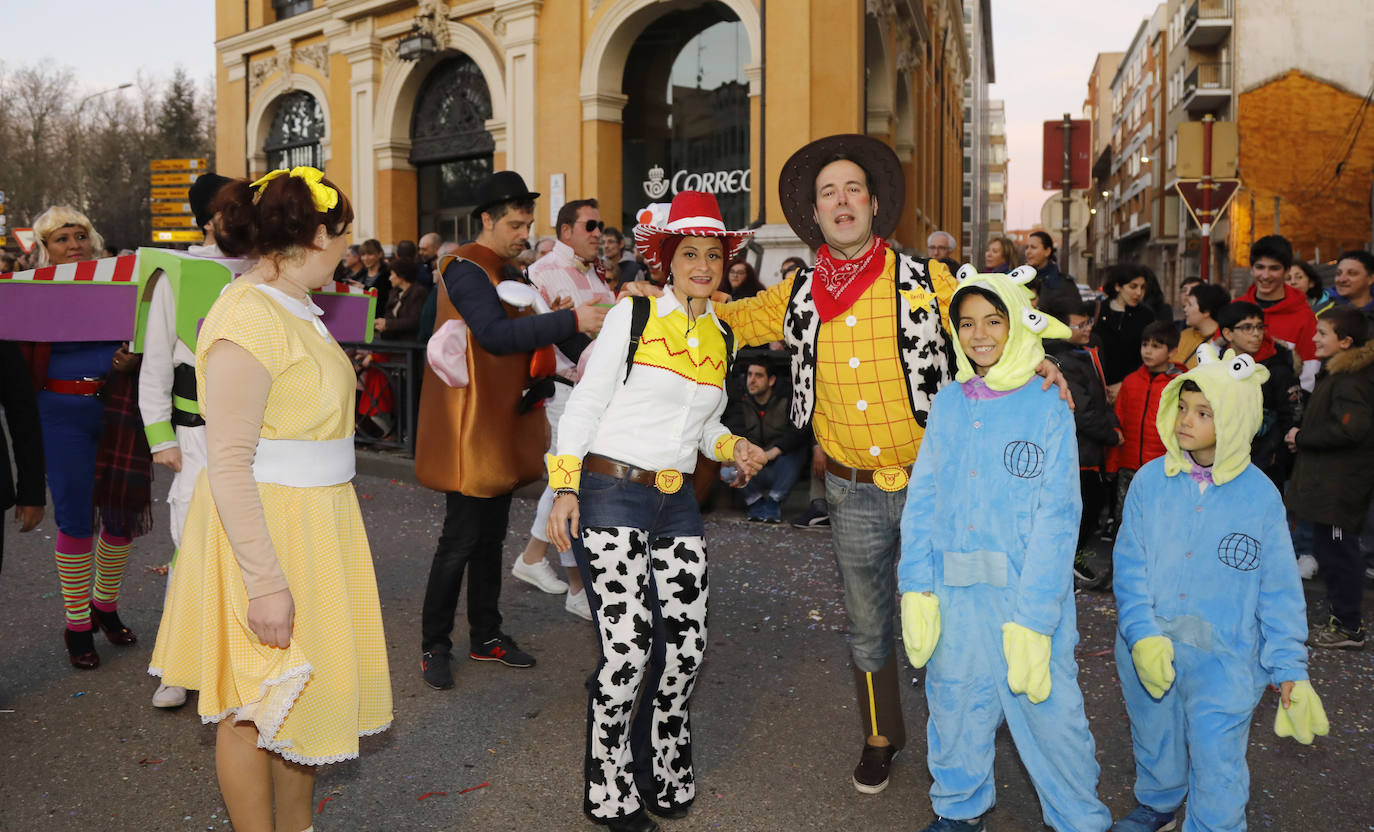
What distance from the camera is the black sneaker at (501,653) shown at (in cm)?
484

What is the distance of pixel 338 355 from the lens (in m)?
2.63

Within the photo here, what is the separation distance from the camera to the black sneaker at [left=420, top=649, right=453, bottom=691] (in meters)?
4.58

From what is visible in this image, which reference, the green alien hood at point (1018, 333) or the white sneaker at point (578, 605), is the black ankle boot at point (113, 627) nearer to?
the white sneaker at point (578, 605)

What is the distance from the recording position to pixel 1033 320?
2.93 meters

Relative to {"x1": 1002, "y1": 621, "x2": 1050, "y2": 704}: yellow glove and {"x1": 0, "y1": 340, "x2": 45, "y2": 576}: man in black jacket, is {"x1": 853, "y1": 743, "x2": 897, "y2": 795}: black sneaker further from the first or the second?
{"x1": 0, "y1": 340, "x2": 45, "y2": 576}: man in black jacket

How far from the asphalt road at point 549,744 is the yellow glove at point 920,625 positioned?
2.45 ft

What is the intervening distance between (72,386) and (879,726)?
3809mm

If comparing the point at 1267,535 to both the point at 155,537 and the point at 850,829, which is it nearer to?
the point at 850,829

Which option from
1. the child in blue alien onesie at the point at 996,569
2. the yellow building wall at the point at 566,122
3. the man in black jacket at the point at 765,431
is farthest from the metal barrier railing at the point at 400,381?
the child in blue alien onesie at the point at 996,569

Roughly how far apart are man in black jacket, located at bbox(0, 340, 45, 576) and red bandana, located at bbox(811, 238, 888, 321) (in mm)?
3141

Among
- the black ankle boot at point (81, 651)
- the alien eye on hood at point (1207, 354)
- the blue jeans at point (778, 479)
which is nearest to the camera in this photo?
the alien eye on hood at point (1207, 354)

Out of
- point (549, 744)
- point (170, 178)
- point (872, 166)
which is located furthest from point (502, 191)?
point (170, 178)

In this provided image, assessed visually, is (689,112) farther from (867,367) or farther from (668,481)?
(668,481)

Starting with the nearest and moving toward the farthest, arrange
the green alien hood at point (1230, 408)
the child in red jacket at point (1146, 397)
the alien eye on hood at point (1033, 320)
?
the alien eye on hood at point (1033, 320)
the green alien hood at point (1230, 408)
the child in red jacket at point (1146, 397)
